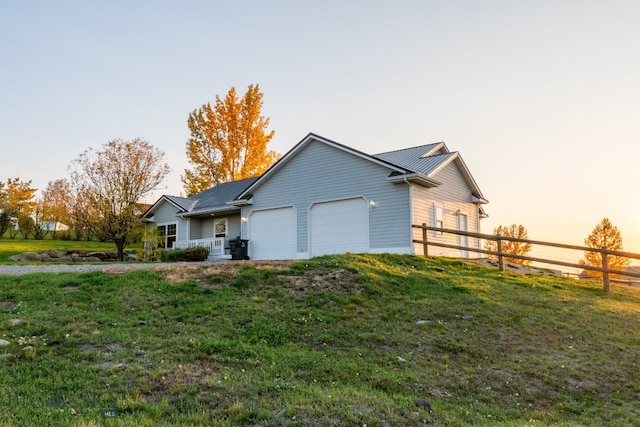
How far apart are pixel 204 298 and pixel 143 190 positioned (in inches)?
712

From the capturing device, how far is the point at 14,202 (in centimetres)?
3056

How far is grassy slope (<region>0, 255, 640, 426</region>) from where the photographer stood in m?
4.02

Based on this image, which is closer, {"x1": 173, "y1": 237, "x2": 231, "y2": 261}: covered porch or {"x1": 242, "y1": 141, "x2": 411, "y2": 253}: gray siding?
{"x1": 242, "y1": 141, "x2": 411, "y2": 253}: gray siding

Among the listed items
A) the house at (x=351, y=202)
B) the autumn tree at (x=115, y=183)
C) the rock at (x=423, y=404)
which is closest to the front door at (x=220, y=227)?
the house at (x=351, y=202)

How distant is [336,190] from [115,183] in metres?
12.8

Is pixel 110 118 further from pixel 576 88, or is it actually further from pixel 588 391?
pixel 588 391

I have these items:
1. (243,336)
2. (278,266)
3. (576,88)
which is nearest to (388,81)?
(576,88)

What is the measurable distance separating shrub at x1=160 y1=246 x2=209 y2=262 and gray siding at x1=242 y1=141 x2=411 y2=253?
2940 millimetres

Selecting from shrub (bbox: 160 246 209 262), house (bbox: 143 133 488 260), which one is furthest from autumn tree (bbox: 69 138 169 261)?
house (bbox: 143 133 488 260)

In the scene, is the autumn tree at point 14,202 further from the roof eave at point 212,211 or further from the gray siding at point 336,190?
the gray siding at point 336,190

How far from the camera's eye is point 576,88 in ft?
50.0

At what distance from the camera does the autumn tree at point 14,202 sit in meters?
30.3

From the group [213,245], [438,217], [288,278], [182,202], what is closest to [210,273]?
[288,278]

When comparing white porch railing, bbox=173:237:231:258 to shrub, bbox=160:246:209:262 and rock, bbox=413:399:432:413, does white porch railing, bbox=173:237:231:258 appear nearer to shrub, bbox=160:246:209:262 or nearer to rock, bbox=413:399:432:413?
shrub, bbox=160:246:209:262
